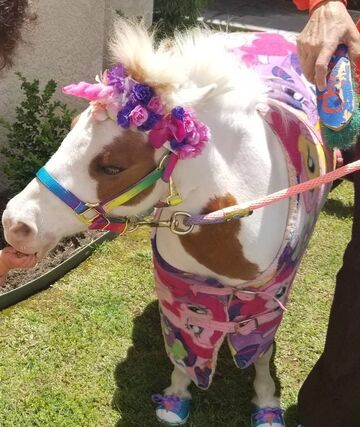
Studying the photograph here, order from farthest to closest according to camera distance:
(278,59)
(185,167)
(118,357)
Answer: (118,357)
(278,59)
(185,167)

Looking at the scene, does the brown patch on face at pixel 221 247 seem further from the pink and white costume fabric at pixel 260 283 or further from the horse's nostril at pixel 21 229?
the horse's nostril at pixel 21 229

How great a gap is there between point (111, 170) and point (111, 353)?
1.37m

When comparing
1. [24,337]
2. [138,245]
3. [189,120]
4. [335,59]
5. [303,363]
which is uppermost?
[189,120]

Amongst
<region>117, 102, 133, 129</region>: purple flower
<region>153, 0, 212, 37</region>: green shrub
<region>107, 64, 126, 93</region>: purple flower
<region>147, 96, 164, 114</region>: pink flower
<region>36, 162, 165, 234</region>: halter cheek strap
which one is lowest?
<region>153, 0, 212, 37</region>: green shrub

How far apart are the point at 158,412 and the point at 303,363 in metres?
0.76

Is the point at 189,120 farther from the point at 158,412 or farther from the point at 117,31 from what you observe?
the point at 158,412

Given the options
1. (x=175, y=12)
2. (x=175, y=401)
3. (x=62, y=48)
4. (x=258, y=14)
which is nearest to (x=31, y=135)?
(x=62, y=48)

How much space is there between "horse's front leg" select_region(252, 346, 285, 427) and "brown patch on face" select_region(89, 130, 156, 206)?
106cm

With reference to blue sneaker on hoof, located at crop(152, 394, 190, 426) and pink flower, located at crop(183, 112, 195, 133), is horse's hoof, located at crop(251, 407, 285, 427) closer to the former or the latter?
blue sneaker on hoof, located at crop(152, 394, 190, 426)

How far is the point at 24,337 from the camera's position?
2.77 m

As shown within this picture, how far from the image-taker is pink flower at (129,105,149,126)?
1.53 metres

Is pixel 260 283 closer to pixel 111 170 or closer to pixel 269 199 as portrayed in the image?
pixel 269 199

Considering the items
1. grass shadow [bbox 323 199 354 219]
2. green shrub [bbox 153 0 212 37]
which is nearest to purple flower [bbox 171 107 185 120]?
grass shadow [bbox 323 199 354 219]

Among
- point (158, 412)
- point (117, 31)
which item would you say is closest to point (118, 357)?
point (158, 412)
